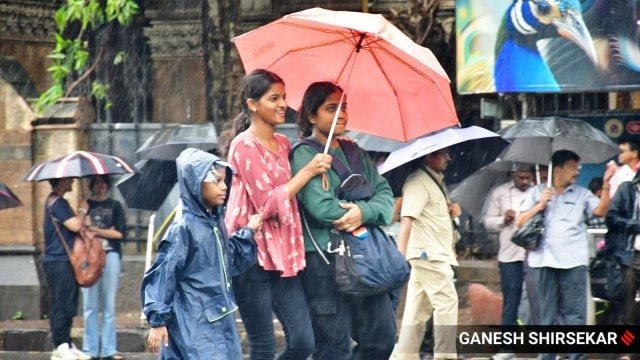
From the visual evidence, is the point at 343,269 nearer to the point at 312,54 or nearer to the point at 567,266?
the point at 312,54

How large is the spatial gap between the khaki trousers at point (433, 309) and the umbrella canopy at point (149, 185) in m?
2.77

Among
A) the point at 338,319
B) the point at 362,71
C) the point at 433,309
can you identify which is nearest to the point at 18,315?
the point at 433,309

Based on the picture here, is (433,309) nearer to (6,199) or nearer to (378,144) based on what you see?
(378,144)

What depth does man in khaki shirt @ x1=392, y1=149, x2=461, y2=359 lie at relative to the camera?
974cm

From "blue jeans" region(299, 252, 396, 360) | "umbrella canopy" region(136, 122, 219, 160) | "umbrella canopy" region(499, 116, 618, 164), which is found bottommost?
"blue jeans" region(299, 252, 396, 360)

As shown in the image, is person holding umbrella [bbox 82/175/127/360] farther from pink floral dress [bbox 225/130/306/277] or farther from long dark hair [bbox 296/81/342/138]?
pink floral dress [bbox 225/130/306/277]

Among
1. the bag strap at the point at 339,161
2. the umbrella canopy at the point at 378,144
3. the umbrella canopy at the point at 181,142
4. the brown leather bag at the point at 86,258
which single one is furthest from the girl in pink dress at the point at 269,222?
the brown leather bag at the point at 86,258

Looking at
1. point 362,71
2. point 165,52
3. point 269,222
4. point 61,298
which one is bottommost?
point 61,298

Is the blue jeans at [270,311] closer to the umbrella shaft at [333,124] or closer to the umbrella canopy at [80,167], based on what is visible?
the umbrella shaft at [333,124]

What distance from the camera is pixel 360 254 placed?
750cm

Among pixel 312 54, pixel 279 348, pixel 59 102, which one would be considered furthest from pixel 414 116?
pixel 59 102

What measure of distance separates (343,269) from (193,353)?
1.10 m

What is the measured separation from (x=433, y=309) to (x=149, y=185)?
10.1ft

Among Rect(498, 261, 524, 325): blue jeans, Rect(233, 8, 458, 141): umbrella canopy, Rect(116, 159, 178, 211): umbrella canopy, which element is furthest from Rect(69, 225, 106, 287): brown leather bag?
Rect(233, 8, 458, 141): umbrella canopy
